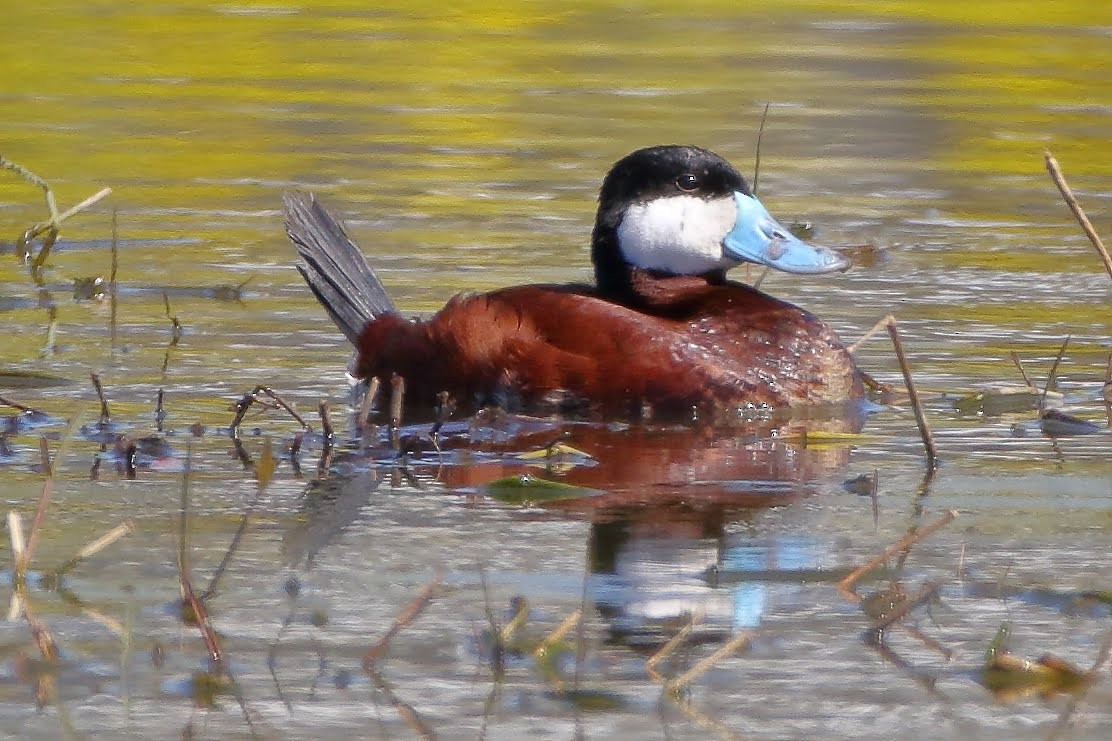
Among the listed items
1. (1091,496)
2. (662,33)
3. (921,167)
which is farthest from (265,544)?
(662,33)

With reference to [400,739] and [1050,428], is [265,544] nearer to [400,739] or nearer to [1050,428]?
[400,739]

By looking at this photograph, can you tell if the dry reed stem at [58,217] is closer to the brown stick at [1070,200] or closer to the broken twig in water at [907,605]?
the brown stick at [1070,200]

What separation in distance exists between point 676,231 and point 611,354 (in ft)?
1.83

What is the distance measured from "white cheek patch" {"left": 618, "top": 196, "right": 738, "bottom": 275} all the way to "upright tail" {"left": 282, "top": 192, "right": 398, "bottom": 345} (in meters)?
0.81

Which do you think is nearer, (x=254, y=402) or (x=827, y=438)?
(x=254, y=402)

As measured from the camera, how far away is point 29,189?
33.7ft

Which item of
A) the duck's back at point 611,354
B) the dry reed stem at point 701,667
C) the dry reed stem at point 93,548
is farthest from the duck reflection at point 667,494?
the dry reed stem at point 93,548

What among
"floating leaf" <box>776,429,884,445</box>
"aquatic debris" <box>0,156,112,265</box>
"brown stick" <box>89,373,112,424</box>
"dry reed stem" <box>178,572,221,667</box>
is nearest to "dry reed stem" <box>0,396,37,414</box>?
"brown stick" <box>89,373,112,424</box>

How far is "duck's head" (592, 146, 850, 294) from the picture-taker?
670 cm

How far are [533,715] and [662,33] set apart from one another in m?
12.7

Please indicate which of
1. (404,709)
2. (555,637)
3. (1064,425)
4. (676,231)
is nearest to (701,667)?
(555,637)

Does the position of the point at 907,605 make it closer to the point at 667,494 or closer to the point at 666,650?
the point at 666,650

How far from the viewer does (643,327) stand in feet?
21.0

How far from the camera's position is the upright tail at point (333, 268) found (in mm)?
7035
